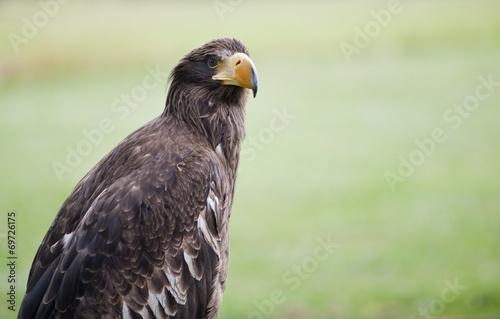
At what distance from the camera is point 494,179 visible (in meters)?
7.35

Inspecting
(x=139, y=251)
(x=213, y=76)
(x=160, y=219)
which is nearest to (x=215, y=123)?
(x=213, y=76)

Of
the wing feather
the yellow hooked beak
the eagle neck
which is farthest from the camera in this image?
the eagle neck

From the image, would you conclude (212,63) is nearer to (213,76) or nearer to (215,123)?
(213,76)

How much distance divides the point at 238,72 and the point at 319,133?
4681 millimetres

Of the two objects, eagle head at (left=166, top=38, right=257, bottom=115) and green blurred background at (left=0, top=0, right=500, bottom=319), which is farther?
green blurred background at (left=0, top=0, right=500, bottom=319)

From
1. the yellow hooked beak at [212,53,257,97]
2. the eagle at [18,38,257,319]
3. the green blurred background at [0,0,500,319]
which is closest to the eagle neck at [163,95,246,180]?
the eagle at [18,38,257,319]

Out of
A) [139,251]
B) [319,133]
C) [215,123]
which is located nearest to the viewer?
[139,251]

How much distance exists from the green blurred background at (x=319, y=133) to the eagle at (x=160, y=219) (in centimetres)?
303

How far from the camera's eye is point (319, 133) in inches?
297

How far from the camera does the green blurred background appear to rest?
621 centimetres

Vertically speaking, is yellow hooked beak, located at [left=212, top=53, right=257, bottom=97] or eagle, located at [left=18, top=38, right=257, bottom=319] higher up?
yellow hooked beak, located at [left=212, top=53, right=257, bottom=97]

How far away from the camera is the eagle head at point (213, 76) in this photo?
295 centimetres

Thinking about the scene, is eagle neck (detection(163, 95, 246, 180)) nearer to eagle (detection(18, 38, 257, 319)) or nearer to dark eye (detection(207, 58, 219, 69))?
eagle (detection(18, 38, 257, 319))

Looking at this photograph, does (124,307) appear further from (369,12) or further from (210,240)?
(369,12)
